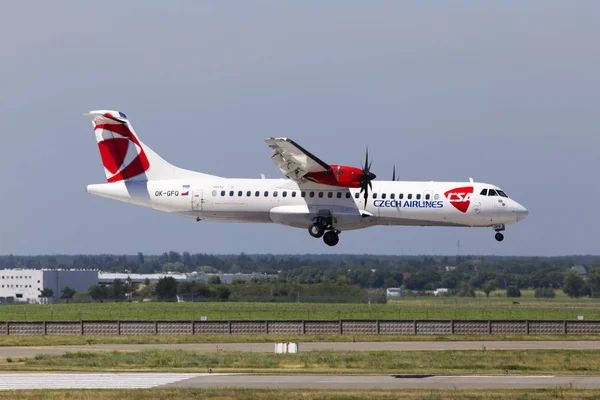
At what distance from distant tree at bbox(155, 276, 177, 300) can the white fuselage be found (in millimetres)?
26358

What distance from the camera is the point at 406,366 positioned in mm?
41688

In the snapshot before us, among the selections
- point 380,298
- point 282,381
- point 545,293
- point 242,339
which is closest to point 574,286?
point 545,293

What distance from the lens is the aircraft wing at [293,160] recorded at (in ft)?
175

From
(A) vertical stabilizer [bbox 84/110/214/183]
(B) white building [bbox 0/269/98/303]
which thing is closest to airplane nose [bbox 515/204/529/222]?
(A) vertical stabilizer [bbox 84/110/214/183]

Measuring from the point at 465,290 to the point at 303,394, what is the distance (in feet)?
231

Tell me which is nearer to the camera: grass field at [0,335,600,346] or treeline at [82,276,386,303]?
grass field at [0,335,600,346]

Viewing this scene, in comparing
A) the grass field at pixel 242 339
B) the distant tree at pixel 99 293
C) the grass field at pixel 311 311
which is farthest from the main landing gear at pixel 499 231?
the distant tree at pixel 99 293

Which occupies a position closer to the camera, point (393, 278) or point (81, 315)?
point (81, 315)

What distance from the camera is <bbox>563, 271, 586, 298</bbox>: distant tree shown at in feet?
307

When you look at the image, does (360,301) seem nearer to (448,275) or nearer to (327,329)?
(327,329)

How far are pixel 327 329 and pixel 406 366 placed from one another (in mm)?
19358

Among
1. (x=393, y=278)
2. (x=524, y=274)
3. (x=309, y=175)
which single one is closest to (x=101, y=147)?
(x=309, y=175)

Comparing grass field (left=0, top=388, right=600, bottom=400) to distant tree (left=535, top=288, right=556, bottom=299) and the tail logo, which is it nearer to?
the tail logo

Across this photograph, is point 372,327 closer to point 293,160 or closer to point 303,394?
point 293,160
